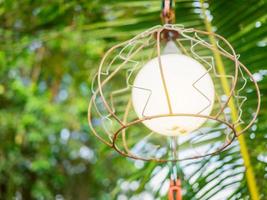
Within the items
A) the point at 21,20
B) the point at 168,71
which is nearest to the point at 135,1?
the point at 168,71

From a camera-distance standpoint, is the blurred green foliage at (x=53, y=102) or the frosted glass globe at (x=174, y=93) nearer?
the frosted glass globe at (x=174, y=93)

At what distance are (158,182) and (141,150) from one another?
0.16 metres

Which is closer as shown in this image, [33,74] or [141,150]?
[141,150]

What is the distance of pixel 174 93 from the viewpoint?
0.97m

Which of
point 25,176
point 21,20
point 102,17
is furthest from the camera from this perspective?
point 25,176

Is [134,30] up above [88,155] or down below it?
above

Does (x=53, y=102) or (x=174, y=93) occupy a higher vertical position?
(x=53, y=102)

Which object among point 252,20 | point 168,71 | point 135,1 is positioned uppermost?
point 135,1

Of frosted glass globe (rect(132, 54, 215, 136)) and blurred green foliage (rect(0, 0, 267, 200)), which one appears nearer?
frosted glass globe (rect(132, 54, 215, 136))

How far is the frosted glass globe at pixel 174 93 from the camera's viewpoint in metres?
0.98

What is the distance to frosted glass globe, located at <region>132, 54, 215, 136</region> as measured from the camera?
0.98 m

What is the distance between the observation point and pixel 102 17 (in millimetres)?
2826

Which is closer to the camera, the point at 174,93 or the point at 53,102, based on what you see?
the point at 174,93

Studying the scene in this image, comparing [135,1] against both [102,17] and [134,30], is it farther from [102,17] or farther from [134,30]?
[102,17]
